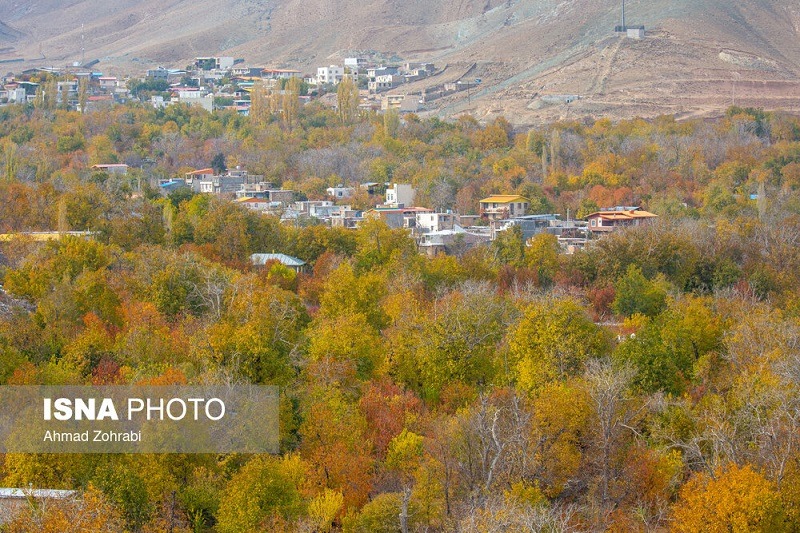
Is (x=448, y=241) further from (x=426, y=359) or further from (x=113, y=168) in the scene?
(x=113, y=168)

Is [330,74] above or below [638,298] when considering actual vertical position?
above

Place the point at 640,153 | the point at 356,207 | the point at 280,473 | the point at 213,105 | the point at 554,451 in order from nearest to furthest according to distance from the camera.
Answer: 1. the point at 280,473
2. the point at 554,451
3. the point at 356,207
4. the point at 640,153
5. the point at 213,105

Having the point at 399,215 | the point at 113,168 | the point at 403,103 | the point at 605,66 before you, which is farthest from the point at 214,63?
the point at 399,215

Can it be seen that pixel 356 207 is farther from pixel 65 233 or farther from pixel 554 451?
pixel 554 451

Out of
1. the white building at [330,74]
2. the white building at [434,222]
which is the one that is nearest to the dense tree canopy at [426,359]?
the white building at [434,222]

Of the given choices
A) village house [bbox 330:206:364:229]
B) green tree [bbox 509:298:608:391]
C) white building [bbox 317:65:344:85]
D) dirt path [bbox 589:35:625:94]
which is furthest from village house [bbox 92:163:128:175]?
dirt path [bbox 589:35:625:94]

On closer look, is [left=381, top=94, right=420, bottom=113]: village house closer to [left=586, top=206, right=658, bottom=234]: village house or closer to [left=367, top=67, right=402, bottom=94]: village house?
[left=367, top=67, right=402, bottom=94]: village house

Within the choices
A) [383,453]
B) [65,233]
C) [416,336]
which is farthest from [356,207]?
[383,453]
